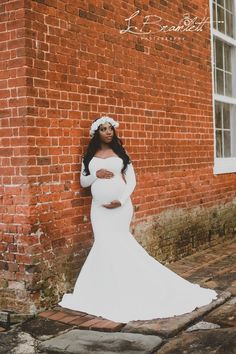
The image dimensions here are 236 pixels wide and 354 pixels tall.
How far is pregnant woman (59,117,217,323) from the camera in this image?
5012 mm

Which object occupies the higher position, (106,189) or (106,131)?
(106,131)

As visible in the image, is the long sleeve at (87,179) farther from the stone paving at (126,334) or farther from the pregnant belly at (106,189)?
the stone paving at (126,334)

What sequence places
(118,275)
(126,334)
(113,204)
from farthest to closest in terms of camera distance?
(113,204) < (118,275) < (126,334)

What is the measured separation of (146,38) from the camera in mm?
6758

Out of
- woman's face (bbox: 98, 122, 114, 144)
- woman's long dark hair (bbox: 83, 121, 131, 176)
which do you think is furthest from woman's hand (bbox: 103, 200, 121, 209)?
woman's face (bbox: 98, 122, 114, 144)

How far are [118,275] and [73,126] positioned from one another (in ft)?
5.30

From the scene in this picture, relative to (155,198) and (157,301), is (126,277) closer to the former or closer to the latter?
(157,301)

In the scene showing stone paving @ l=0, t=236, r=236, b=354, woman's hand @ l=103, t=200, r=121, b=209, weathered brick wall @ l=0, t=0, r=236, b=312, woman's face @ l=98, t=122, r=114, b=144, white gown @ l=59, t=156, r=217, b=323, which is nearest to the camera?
stone paving @ l=0, t=236, r=236, b=354

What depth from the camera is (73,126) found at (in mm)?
5402

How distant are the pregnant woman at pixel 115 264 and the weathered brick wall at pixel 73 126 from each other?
220 mm

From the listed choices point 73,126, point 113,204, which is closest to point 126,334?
point 113,204

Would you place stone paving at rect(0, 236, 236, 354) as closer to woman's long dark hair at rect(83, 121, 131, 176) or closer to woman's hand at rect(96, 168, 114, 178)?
woman's hand at rect(96, 168, 114, 178)

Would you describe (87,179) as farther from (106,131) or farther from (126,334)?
(126,334)

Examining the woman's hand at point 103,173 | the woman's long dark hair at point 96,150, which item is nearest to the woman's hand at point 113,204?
the woman's hand at point 103,173
